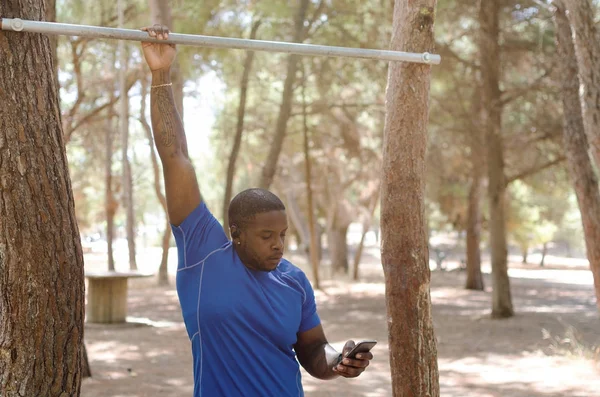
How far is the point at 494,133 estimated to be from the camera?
13.6 metres

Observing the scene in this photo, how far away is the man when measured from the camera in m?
2.67

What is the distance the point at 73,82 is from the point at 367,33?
7.75 m

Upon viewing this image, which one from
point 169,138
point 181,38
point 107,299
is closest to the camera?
point 169,138

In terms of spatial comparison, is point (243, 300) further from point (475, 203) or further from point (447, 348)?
point (475, 203)

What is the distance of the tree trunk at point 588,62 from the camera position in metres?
6.89

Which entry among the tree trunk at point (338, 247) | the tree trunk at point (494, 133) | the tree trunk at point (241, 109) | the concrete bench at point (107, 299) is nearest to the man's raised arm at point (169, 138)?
the concrete bench at point (107, 299)

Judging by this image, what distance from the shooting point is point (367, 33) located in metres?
16.0

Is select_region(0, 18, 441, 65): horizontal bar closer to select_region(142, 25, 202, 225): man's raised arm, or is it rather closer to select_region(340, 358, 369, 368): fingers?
select_region(142, 25, 202, 225): man's raised arm

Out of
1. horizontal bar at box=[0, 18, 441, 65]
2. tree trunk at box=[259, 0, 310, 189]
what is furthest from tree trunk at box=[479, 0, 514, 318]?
horizontal bar at box=[0, 18, 441, 65]

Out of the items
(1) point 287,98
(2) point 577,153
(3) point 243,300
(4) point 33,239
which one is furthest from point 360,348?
(1) point 287,98

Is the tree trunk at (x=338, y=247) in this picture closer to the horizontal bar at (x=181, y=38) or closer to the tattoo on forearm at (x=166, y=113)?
the horizontal bar at (x=181, y=38)

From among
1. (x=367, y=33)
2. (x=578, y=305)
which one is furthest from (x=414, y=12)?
(x=578, y=305)

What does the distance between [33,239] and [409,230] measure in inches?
81.1

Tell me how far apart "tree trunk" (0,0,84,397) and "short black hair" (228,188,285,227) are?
803 millimetres
